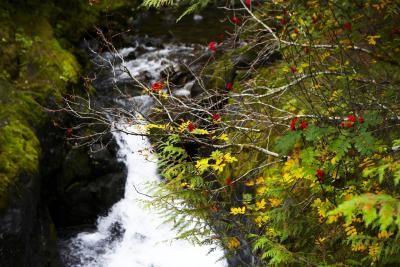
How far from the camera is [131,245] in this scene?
7887 mm

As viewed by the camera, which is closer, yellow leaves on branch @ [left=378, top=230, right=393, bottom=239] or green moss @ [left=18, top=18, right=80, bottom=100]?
yellow leaves on branch @ [left=378, top=230, right=393, bottom=239]

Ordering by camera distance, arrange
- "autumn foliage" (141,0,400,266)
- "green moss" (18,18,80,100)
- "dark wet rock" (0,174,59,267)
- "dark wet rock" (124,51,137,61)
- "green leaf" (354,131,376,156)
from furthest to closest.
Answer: "dark wet rock" (124,51,137,61) → "green moss" (18,18,80,100) → "dark wet rock" (0,174,59,267) → "autumn foliage" (141,0,400,266) → "green leaf" (354,131,376,156)

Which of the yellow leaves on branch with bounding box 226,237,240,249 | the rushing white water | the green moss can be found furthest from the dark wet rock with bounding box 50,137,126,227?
the yellow leaves on branch with bounding box 226,237,240,249

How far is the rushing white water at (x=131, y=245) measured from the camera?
293 inches

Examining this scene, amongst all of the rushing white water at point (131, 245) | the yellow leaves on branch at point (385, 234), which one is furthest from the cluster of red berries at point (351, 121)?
the rushing white water at point (131, 245)

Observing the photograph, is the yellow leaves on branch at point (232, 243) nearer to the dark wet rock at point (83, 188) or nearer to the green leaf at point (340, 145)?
the green leaf at point (340, 145)

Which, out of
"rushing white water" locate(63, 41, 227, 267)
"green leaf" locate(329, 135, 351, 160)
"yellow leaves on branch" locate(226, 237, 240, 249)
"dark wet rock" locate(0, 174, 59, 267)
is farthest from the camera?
"rushing white water" locate(63, 41, 227, 267)

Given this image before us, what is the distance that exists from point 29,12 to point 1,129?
3926 millimetres

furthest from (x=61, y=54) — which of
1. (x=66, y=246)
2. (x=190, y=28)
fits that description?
(x=190, y=28)

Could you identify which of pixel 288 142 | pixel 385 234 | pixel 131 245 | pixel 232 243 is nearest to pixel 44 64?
pixel 131 245

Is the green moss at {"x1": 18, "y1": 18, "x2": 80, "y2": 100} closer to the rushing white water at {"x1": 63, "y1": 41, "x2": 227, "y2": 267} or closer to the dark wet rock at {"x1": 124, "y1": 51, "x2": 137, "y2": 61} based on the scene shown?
the rushing white water at {"x1": 63, "y1": 41, "x2": 227, "y2": 267}

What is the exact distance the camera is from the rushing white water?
7.45 meters

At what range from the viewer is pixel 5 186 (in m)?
5.90

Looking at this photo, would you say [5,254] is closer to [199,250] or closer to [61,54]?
[199,250]
